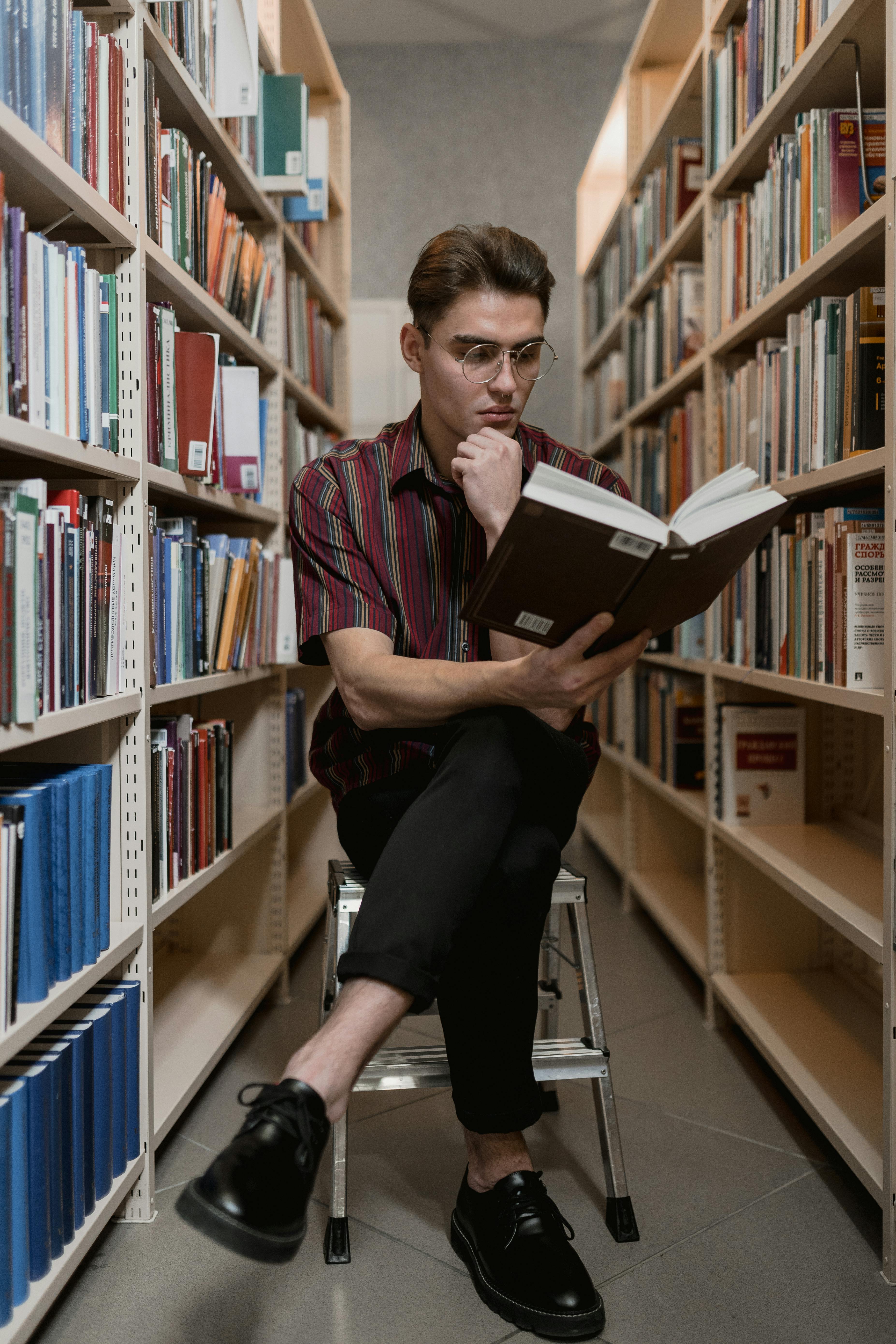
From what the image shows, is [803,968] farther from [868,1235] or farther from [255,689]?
[255,689]

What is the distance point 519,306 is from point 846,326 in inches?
19.3

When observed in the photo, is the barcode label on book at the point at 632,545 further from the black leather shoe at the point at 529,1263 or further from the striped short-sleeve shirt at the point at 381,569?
the black leather shoe at the point at 529,1263

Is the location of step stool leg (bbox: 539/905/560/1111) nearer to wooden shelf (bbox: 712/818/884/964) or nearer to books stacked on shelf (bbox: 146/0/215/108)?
wooden shelf (bbox: 712/818/884/964)

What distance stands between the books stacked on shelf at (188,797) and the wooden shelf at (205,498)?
36 cm

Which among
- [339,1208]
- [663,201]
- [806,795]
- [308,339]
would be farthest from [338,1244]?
[663,201]

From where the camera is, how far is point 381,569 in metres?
1.30

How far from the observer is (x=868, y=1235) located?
1.23m

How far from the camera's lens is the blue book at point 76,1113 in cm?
106

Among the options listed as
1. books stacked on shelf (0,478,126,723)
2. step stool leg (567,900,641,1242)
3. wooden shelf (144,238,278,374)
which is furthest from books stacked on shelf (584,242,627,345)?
step stool leg (567,900,641,1242)

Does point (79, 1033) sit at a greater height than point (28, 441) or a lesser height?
lesser

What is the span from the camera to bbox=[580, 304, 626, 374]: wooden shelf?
311 cm

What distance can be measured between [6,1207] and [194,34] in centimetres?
162

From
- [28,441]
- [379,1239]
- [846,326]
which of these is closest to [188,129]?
[28,441]

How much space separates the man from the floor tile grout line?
4.2 inches
